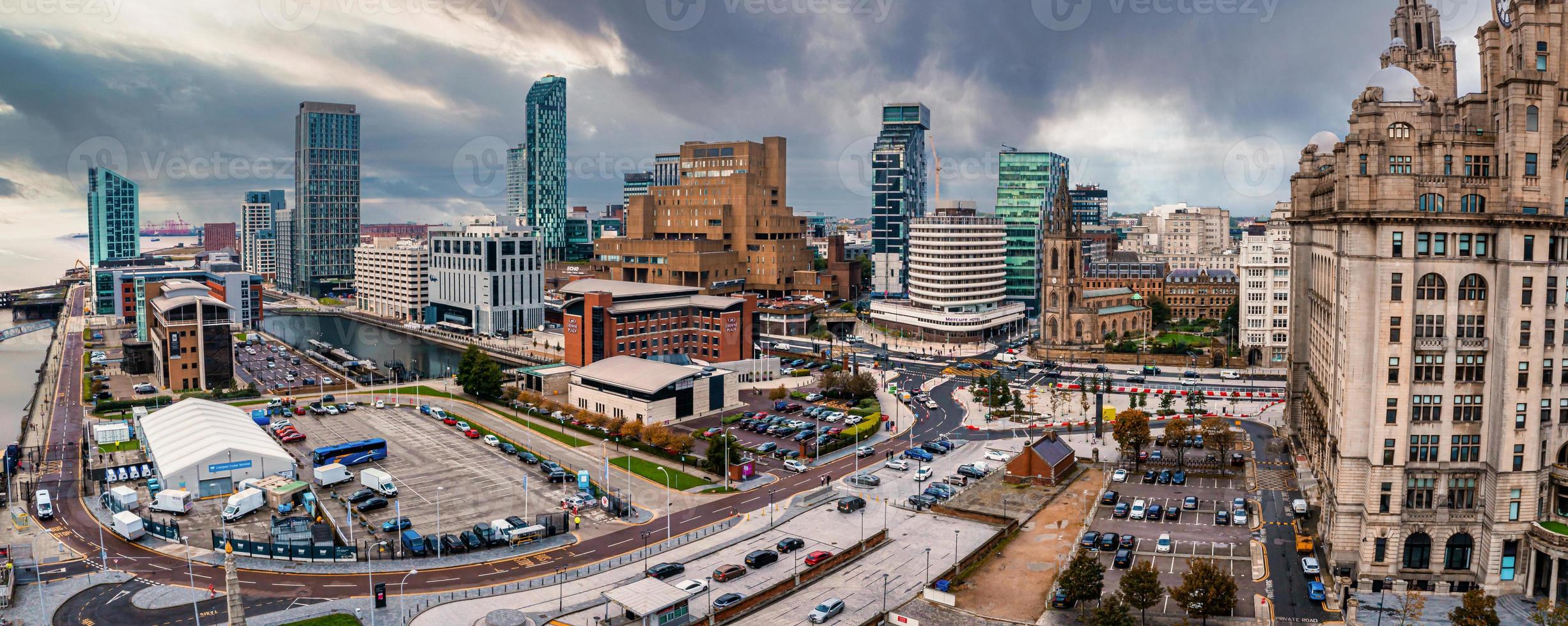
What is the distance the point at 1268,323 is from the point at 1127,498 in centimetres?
5627

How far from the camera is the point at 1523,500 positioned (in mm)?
40969

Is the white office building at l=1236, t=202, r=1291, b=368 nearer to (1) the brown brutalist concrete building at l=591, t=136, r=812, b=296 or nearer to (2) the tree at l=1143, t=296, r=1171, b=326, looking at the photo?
(2) the tree at l=1143, t=296, r=1171, b=326

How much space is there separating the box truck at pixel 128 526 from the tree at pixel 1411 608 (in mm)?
54420

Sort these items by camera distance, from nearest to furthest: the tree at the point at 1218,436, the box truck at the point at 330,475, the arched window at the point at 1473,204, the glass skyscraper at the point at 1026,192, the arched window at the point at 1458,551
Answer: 1. the arched window at the point at 1473,204
2. the arched window at the point at 1458,551
3. the box truck at the point at 330,475
4. the tree at the point at 1218,436
5. the glass skyscraper at the point at 1026,192

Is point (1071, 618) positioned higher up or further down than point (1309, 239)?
further down

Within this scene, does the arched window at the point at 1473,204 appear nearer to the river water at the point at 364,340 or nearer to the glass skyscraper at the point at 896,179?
the river water at the point at 364,340

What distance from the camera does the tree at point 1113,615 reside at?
3550 centimetres

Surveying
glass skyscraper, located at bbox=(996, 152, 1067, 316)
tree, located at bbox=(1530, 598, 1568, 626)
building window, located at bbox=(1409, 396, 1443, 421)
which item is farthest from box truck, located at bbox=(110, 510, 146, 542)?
glass skyscraper, located at bbox=(996, 152, 1067, 316)

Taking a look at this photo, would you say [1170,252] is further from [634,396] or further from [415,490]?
[415,490]

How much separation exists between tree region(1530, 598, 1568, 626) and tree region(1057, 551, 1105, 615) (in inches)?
570

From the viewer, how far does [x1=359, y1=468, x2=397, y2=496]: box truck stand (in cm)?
5572

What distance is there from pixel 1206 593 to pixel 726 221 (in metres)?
115

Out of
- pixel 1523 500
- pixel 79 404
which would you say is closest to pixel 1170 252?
pixel 1523 500

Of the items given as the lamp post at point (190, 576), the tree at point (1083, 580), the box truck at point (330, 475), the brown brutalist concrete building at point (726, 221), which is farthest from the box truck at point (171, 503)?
the brown brutalist concrete building at point (726, 221)
